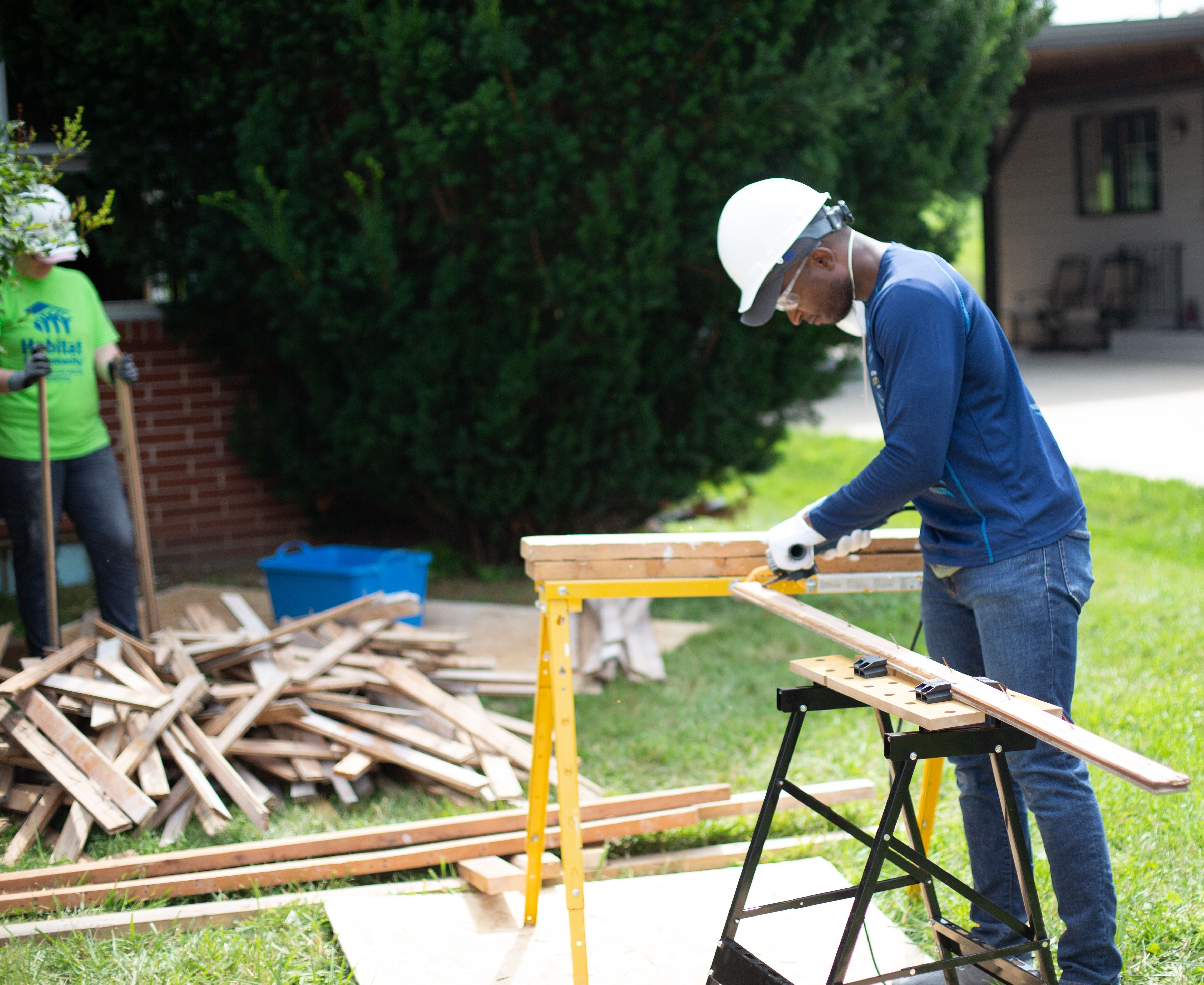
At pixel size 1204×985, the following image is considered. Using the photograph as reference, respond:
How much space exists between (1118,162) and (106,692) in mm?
17195

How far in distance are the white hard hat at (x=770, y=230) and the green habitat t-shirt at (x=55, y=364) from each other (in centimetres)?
339

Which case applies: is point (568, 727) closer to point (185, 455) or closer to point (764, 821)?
point (764, 821)

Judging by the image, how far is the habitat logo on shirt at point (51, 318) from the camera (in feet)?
15.8

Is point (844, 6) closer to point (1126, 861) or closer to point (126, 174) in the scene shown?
point (126, 174)

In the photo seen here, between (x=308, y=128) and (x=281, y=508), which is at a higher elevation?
(x=308, y=128)

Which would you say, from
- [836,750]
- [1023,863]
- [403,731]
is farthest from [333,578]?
[1023,863]

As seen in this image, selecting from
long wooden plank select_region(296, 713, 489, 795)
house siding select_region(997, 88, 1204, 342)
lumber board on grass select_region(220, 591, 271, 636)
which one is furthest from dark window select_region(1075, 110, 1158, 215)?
long wooden plank select_region(296, 713, 489, 795)

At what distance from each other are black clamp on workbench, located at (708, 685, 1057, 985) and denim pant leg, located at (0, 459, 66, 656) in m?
3.56

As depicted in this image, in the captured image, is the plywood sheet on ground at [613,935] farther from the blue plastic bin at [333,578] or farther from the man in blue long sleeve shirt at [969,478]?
the blue plastic bin at [333,578]

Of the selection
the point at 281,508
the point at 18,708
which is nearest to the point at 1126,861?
the point at 18,708

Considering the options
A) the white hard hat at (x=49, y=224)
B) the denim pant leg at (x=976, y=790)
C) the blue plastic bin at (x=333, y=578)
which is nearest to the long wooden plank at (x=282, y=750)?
the blue plastic bin at (x=333, y=578)

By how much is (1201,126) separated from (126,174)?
1495 cm

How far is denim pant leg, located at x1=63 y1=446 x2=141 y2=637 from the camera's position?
16.2ft

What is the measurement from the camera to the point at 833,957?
325cm
